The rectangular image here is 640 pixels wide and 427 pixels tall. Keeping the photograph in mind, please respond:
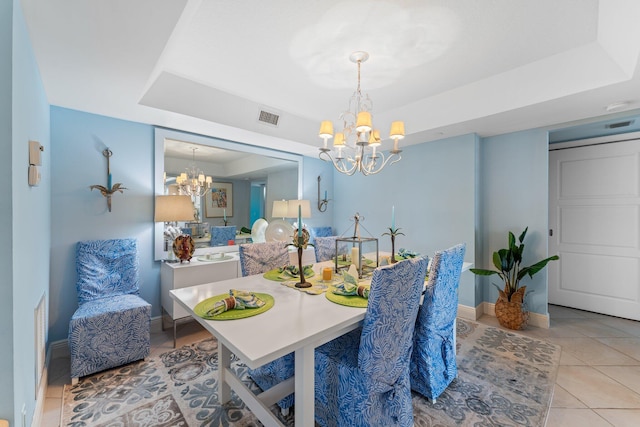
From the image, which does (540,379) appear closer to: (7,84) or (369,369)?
(369,369)

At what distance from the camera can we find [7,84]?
3.73 feet

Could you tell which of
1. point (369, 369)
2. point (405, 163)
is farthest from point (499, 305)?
point (369, 369)

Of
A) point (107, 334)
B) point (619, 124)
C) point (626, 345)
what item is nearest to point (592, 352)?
point (626, 345)

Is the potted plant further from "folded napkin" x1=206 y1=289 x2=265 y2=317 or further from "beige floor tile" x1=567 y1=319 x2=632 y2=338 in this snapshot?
"folded napkin" x1=206 y1=289 x2=265 y2=317

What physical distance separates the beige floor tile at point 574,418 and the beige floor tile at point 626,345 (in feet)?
4.17

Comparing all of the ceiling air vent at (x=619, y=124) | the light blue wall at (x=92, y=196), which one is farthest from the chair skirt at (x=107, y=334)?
the ceiling air vent at (x=619, y=124)

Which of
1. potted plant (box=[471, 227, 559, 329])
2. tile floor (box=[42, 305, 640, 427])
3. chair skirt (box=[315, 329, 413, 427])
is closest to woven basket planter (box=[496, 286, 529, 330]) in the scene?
potted plant (box=[471, 227, 559, 329])

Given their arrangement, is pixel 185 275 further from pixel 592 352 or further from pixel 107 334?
pixel 592 352

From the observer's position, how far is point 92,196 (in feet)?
8.70

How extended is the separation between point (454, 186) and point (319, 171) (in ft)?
7.44

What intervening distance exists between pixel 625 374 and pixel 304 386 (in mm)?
2814

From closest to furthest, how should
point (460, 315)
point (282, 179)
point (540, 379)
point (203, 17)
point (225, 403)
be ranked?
point (203, 17)
point (225, 403)
point (540, 379)
point (460, 315)
point (282, 179)

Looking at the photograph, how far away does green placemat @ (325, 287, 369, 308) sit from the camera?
151 centimetres

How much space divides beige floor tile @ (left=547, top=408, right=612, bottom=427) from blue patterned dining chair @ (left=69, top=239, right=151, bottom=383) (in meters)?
3.09
